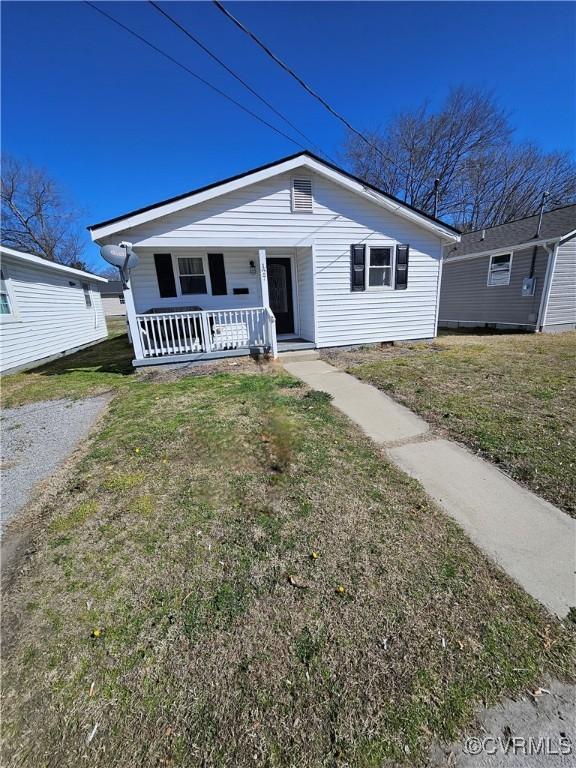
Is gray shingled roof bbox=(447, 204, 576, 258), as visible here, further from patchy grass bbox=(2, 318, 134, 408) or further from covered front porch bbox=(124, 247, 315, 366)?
patchy grass bbox=(2, 318, 134, 408)

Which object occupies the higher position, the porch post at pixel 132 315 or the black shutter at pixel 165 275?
the black shutter at pixel 165 275

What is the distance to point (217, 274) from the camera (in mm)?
8414

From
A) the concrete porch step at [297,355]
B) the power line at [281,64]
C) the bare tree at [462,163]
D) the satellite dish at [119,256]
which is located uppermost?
the bare tree at [462,163]

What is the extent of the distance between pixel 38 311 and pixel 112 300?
29.6m

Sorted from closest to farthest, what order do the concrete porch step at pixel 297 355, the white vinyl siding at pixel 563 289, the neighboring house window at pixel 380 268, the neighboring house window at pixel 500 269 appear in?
the concrete porch step at pixel 297 355, the neighboring house window at pixel 380 268, the white vinyl siding at pixel 563 289, the neighboring house window at pixel 500 269

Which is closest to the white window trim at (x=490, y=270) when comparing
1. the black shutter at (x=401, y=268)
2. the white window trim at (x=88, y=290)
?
the black shutter at (x=401, y=268)

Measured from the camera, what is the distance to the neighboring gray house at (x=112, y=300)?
34.4 metres

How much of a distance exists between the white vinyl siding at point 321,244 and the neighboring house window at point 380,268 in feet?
0.71

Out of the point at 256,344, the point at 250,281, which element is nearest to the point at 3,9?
the point at 250,281

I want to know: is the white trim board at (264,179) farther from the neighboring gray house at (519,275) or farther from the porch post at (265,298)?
the neighboring gray house at (519,275)

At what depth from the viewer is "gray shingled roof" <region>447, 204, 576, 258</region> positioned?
10.7 meters

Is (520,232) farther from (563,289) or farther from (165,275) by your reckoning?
(165,275)

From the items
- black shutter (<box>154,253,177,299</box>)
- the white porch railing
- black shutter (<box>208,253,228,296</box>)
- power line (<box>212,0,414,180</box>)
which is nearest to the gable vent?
power line (<box>212,0,414,180</box>)

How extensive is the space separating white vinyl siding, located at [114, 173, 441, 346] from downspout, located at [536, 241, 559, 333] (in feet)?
15.9
